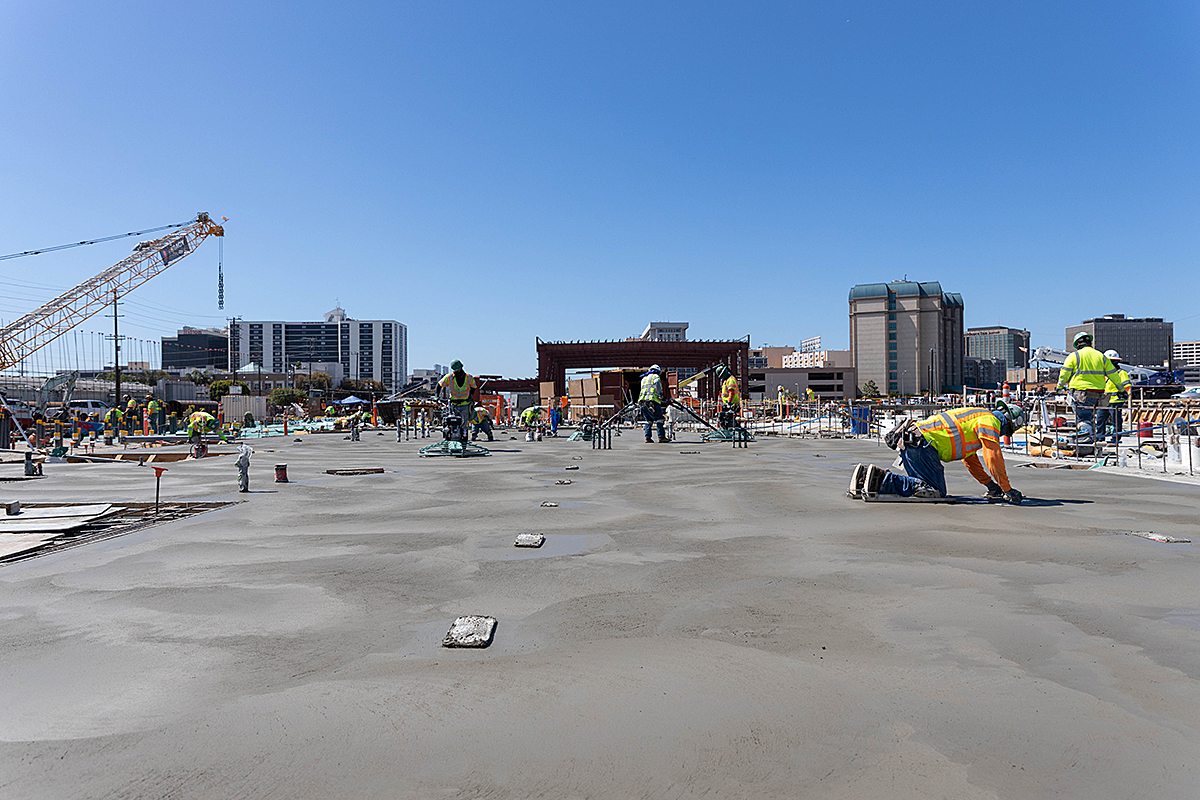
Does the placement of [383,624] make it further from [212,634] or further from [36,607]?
[36,607]

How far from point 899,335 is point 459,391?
144 m

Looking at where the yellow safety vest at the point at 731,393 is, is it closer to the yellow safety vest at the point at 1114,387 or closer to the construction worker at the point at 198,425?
the yellow safety vest at the point at 1114,387

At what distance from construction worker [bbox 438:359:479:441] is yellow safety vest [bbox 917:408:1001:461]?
63.8ft

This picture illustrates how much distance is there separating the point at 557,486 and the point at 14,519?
10696 millimetres

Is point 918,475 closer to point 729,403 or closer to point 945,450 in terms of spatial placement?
point 945,450

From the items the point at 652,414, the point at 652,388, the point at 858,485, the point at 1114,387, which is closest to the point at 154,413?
the point at 652,414

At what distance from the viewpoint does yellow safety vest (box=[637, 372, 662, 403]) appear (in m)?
35.0

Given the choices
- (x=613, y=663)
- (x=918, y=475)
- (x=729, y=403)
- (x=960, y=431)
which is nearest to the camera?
(x=613, y=663)

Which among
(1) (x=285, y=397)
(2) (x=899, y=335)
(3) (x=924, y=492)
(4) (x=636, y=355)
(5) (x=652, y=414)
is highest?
(2) (x=899, y=335)

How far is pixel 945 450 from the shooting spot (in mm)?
13984

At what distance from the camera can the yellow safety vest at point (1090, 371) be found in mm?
24500

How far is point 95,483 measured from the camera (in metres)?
19.0

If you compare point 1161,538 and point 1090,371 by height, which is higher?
point 1090,371

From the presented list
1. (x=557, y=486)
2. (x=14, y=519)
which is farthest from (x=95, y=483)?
(x=557, y=486)
